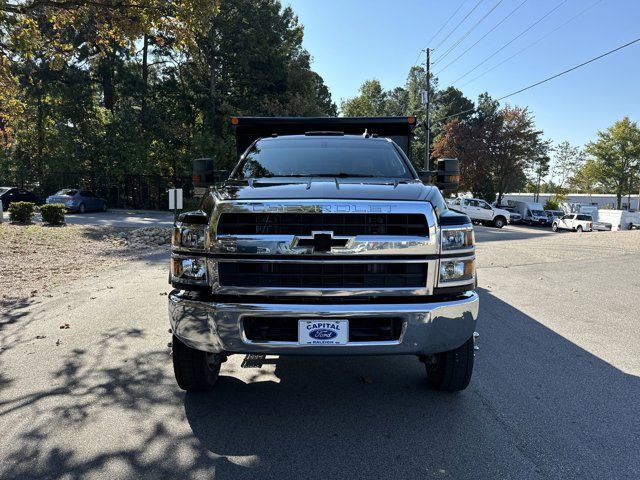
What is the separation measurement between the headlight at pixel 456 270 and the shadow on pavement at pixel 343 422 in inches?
40.0

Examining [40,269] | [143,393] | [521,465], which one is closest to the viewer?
[521,465]

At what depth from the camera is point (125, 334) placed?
513 centimetres

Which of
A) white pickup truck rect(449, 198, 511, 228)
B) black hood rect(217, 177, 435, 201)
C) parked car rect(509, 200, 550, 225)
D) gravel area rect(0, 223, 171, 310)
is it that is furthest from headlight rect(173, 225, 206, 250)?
parked car rect(509, 200, 550, 225)

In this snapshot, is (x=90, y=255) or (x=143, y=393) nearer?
(x=143, y=393)

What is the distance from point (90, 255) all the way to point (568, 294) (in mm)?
10584

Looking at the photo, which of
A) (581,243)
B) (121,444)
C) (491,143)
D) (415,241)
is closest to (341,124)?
(415,241)

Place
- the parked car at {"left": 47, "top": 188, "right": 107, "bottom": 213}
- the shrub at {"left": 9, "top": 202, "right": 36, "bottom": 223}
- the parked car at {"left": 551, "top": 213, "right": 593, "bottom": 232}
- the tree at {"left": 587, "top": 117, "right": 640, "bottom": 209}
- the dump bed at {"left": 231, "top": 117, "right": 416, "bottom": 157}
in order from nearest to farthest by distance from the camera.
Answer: the dump bed at {"left": 231, "top": 117, "right": 416, "bottom": 157}, the shrub at {"left": 9, "top": 202, "right": 36, "bottom": 223}, the parked car at {"left": 47, "top": 188, "right": 107, "bottom": 213}, the parked car at {"left": 551, "top": 213, "right": 593, "bottom": 232}, the tree at {"left": 587, "top": 117, "right": 640, "bottom": 209}

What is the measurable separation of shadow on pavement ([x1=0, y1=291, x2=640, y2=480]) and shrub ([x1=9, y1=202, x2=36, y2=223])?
52.6ft

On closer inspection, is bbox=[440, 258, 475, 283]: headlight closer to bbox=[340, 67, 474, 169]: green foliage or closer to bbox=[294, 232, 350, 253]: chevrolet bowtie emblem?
bbox=[294, 232, 350, 253]: chevrolet bowtie emblem

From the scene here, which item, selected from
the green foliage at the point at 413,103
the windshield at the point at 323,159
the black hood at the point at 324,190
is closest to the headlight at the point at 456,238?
the black hood at the point at 324,190

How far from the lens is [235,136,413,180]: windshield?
419 cm

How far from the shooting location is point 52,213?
58.3ft

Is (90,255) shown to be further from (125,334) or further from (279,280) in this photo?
(279,280)

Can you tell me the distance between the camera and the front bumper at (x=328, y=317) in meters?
2.88
